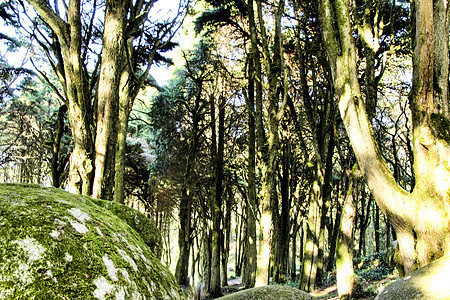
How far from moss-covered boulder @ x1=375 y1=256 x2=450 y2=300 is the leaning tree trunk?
805 mm

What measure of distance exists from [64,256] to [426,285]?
141 inches

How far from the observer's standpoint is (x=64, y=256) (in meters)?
1.50

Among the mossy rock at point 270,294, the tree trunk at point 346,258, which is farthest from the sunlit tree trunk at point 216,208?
the mossy rock at point 270,294

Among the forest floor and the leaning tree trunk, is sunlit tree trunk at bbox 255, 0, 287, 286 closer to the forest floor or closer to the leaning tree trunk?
the leaning tree trunk

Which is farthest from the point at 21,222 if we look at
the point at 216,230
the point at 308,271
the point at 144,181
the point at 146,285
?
the point at 144,181

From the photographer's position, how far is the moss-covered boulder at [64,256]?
136 cm

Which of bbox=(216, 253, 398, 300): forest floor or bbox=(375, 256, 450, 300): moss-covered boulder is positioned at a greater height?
bbox=(375, 256, 450, 300): moss-covered boulder

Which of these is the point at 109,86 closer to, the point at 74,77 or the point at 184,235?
the point at 74,77

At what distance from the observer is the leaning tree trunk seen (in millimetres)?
4469

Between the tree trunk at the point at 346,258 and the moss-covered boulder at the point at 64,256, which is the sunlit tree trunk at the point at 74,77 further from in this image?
the tree trunk at the point at 346,258

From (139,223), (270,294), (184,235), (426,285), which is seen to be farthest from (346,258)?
(184,235)

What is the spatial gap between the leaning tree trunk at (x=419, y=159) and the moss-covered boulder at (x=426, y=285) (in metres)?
0.80

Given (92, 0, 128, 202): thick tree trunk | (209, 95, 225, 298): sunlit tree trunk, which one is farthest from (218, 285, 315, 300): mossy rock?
(209, 95, 225, 298): sunlit tree trunk

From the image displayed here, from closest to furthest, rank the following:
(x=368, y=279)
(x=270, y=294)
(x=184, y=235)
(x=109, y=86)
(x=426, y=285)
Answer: (x=426, y=285) < (x=270, y=294) < (x=109, y=86) < (x=184, y=235) < (x=368, y=279)
